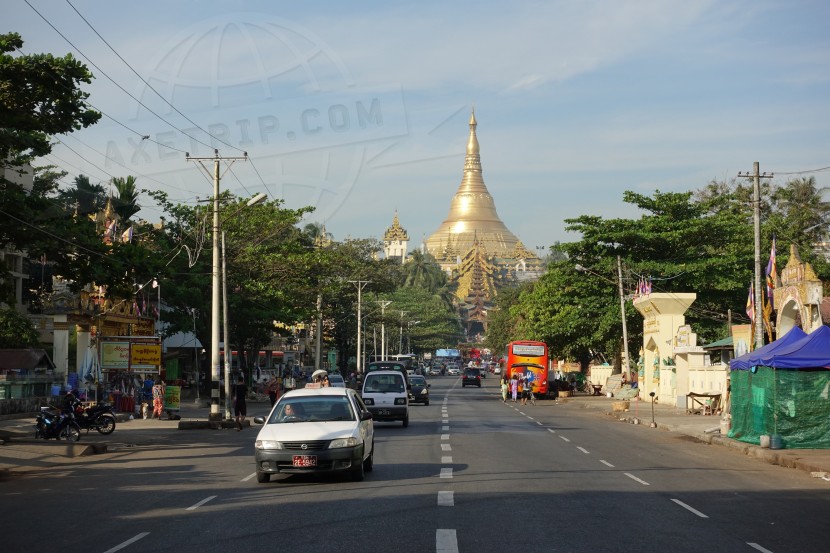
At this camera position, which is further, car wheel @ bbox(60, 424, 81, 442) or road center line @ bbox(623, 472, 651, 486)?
car wheel @ bbox(60, 424, 81, 442)

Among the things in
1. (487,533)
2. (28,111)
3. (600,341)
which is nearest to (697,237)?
(600,341)

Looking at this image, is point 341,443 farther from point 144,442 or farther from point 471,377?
point 471,377

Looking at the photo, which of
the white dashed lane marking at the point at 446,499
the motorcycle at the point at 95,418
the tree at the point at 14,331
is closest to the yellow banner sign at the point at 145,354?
the motorcycle at the point at 95,418

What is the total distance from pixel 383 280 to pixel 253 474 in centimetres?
6990

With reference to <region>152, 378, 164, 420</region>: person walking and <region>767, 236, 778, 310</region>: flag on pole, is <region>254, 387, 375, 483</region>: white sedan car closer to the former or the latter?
<region>152, 378, 164, 420</region>: person walking

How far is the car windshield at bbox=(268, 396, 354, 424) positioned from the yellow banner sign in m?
20.2

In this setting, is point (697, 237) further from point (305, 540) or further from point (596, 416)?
point (305, 540)

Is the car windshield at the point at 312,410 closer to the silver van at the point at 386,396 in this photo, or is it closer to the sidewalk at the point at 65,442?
the sidewalk at the point at 65,442

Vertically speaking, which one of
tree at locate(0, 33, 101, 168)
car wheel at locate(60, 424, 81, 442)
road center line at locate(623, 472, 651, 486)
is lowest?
road center line at locate(623, 472, 651, 486)

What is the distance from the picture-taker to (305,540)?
35.5ft

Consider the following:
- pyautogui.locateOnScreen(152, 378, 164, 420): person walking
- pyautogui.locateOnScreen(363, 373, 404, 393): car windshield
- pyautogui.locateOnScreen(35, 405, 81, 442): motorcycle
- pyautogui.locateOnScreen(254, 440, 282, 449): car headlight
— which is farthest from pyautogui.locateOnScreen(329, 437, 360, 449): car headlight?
pyautogui.locateOnScreen(152, 378, 164, 420): person walking

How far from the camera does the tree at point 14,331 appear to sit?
5003 cm

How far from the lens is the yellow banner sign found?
36.6m

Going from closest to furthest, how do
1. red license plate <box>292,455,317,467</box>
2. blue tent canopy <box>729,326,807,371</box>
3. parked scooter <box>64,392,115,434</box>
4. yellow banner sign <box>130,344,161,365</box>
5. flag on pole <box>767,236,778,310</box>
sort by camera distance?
red license plate <box>292,455,317,467</box>, blue tent canopy <box>729,326,807,371</box>, parked scooter <box>64,392,115,434</box>, yellow banner sign <box>130,344,161,365</box>, flag on pole <box>767,236,778,310</box>
